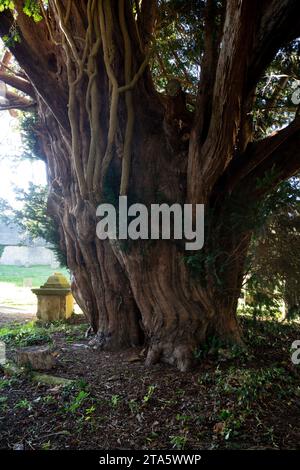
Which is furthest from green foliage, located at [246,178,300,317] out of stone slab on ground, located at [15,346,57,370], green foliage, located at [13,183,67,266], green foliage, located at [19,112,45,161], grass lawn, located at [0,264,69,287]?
grass lawn, located at [0,264,69,287]

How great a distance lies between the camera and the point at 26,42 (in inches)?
122

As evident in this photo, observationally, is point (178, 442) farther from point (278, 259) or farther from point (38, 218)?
point (38, 218)

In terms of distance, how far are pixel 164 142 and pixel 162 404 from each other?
2327mm

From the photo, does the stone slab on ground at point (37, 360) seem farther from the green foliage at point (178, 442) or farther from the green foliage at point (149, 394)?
the green foliage at point (178, 442)

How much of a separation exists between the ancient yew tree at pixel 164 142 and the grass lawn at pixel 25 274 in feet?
28.7

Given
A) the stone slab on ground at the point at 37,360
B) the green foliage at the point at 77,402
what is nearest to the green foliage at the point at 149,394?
the green foliage at the point at 77,402

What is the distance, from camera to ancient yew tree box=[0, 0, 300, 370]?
2998 mm

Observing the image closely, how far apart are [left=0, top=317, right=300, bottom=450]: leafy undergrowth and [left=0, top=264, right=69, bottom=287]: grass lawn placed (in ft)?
28.6

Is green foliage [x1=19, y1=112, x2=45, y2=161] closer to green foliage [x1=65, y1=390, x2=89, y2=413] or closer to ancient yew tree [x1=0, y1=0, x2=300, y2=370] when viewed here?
ancient yew tree [x1=0, y1=0, x2=300, y2=370]

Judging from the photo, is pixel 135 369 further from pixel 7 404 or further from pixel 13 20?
pixel 13 20

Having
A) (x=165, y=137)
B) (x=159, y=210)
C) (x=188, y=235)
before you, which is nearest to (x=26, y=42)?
(x=165, y=137)

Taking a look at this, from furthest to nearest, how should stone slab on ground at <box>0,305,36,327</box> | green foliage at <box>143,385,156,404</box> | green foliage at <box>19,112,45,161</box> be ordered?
stone slab on ground at <box>0,305,36,327</box> < green foliage at <box>19,112,45,161</box> < green foliage at <box>143,385,156,404</box>

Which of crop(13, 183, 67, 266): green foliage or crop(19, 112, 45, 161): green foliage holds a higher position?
crop(19, 112, 45, 161): green foliage

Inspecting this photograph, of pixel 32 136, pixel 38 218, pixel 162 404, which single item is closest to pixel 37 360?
pixel 162 404
